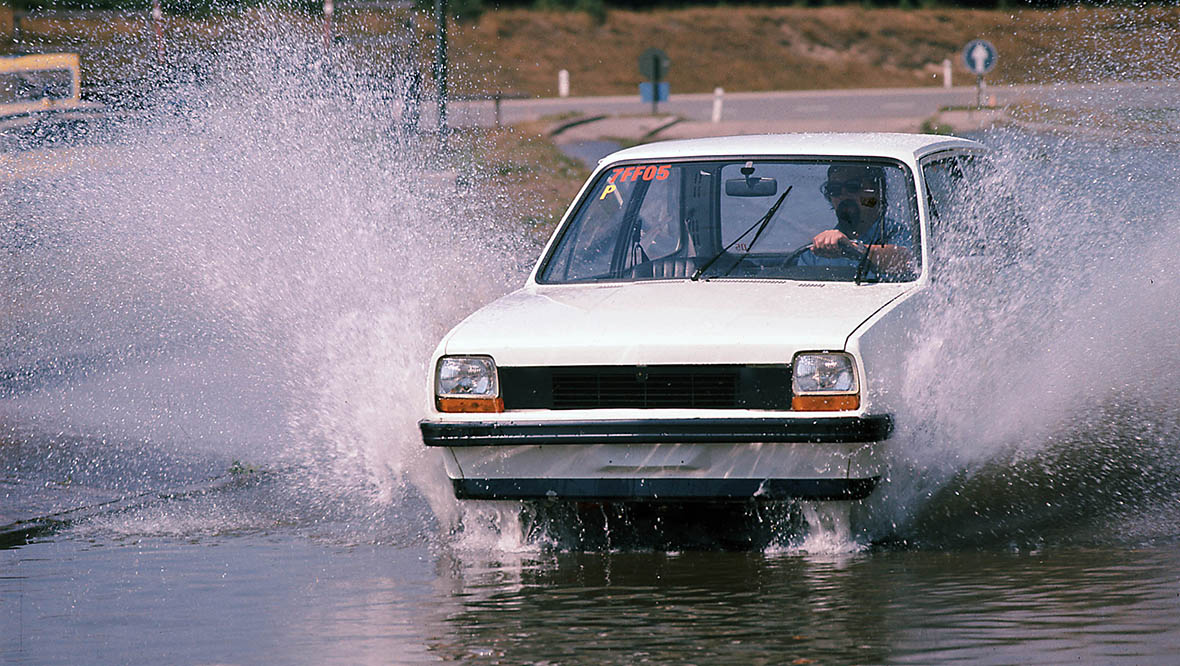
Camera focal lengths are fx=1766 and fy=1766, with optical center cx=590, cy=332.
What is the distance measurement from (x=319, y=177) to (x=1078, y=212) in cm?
510

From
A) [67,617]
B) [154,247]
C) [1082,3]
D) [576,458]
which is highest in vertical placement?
[1082,3]

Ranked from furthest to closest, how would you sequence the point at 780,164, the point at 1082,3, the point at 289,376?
the point at 1082,3, the point at 289,376, the point at 780,164

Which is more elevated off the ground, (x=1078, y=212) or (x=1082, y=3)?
(x=1082, y=3)

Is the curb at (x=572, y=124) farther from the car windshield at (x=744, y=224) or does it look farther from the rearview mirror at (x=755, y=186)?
the rearview mirror at (x=755, y=186)

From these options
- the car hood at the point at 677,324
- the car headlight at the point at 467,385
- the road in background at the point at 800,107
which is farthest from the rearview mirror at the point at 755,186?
the road in background at the point at 800,107

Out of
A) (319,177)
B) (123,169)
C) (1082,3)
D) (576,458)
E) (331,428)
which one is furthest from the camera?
(1082,3)

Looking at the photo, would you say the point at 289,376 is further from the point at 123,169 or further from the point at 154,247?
the point at 123,169

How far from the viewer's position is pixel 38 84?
65.1 ft

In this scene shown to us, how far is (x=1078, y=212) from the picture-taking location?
1008cm

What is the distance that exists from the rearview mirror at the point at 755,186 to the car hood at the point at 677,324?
2.07 feet

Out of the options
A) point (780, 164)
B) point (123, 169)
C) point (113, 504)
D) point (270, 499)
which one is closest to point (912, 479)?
point (780, 164)

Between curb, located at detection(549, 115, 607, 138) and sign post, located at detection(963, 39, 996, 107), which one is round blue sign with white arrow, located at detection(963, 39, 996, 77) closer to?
sign post, located at detection(963, 39, 996, 107)

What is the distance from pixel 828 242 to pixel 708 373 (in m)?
1.38

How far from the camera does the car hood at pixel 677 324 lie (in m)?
6.08
